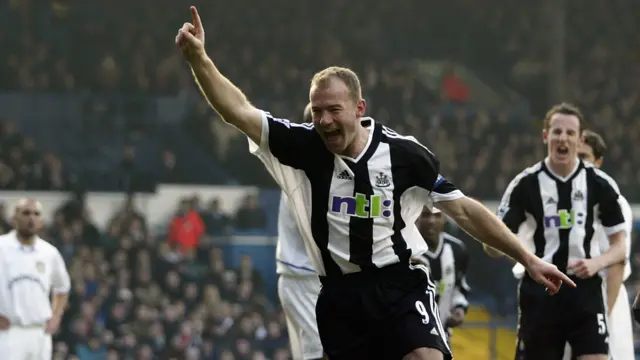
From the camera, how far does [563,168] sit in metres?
8.09

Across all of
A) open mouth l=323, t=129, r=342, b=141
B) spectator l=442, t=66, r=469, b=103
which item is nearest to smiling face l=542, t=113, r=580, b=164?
open mouth l=323, t=129, r=342, b=141

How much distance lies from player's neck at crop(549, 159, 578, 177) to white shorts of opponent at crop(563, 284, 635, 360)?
1.03 m

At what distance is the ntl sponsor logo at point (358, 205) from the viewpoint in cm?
561

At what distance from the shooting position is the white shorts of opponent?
8.47 metres

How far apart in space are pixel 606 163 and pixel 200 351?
8.40 m

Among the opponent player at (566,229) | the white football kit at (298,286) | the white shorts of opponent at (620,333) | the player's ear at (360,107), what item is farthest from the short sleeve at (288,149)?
the white shorts of opponent at (620,333)

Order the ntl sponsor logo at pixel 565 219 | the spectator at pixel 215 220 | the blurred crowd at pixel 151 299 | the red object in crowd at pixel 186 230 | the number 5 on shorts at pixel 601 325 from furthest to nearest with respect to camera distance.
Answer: the spectator at pixel 215 220 → the red object in crowd at pixel 186 230 → the blurred crowd at pixel 151 299 → the ntl sponsor logo at pixel 565 219 → the number 5 on shorts at pixel 601 325

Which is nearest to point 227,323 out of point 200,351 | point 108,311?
point 200,351

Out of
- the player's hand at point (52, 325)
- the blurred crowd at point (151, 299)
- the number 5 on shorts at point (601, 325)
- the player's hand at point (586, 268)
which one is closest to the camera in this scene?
the player's hand at point (586, 268)

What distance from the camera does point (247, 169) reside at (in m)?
20.1

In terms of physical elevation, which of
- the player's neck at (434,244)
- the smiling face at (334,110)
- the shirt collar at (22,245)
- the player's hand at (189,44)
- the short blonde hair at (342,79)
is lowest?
the shirt collar at (22,245)

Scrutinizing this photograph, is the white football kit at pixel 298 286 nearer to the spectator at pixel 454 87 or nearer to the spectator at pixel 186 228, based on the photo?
the spectator at pixel 186 228

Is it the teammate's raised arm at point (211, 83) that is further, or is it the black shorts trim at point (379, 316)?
the black shorts trim at point (379, 316)

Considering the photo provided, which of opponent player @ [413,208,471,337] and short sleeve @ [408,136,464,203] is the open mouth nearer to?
short sleeve @ [408,136,464,203]
